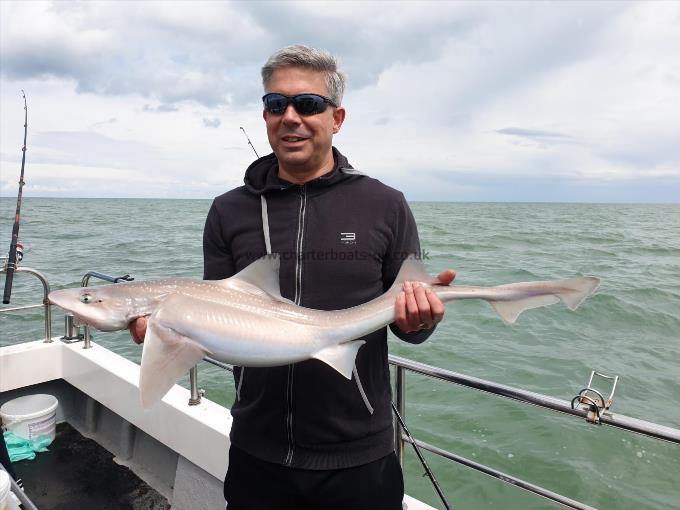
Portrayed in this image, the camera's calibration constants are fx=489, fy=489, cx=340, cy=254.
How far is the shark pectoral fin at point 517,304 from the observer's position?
2.11 m

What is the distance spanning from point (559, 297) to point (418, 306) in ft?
1.94

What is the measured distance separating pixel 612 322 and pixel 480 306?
348cm

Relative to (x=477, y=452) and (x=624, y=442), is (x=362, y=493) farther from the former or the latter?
(x=624, y=442)

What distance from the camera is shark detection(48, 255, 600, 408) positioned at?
2131mm

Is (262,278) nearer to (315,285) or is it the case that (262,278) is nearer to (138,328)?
(315,285)

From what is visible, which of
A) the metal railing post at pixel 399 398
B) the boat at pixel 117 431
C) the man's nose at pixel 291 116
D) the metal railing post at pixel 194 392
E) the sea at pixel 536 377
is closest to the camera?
the man's nose at pixel 291 116

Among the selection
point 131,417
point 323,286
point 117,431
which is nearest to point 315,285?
point 323,286

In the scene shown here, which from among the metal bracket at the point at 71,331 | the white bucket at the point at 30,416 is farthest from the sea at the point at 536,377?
the white bucket at the point at 30,416

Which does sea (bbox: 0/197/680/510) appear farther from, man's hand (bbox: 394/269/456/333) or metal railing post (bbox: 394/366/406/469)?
man's hand (bbox: 394/269/456/333)

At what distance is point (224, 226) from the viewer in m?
2.54

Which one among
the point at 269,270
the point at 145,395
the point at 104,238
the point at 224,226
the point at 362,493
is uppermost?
the point at 224,226

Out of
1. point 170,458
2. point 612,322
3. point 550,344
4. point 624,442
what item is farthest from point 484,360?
point 170,458

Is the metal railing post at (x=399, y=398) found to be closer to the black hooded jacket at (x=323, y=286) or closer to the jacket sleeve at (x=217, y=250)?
the black hooded jacket at (x=323, y=286)

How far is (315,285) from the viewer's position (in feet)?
7.79
